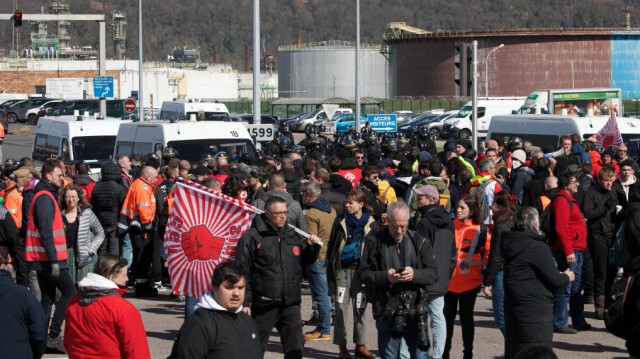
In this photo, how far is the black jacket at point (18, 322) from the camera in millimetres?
6387

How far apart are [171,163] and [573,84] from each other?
7591 cm

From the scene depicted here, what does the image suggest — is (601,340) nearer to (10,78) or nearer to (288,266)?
(288,266)

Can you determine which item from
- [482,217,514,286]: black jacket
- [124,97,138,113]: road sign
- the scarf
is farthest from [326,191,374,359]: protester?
[124,97,138,113]: road sign

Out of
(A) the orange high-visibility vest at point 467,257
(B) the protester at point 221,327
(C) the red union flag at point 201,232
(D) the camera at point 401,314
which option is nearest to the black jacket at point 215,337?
(B) the protester at point 221,327

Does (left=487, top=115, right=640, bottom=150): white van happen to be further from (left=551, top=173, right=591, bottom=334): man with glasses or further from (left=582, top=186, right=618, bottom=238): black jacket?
(left=551, top=173, right=591, bottom=334): man with glasses

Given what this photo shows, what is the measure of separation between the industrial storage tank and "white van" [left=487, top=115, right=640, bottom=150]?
79677 mm

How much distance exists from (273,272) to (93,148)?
15.3 metres

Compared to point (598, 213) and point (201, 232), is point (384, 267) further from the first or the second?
point (598, 213)

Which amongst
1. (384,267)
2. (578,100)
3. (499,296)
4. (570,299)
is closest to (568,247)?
(570,299)

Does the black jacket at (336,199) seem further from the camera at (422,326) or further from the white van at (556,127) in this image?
the white van at (556,127)

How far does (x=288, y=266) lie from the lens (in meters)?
8.16

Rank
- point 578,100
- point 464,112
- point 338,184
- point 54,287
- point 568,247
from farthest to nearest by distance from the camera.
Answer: point 464,112, point 578,100, point 338,184, point 568,247, point 54,287

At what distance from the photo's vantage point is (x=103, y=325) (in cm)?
609

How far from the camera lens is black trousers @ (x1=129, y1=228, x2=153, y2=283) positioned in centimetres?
1321
